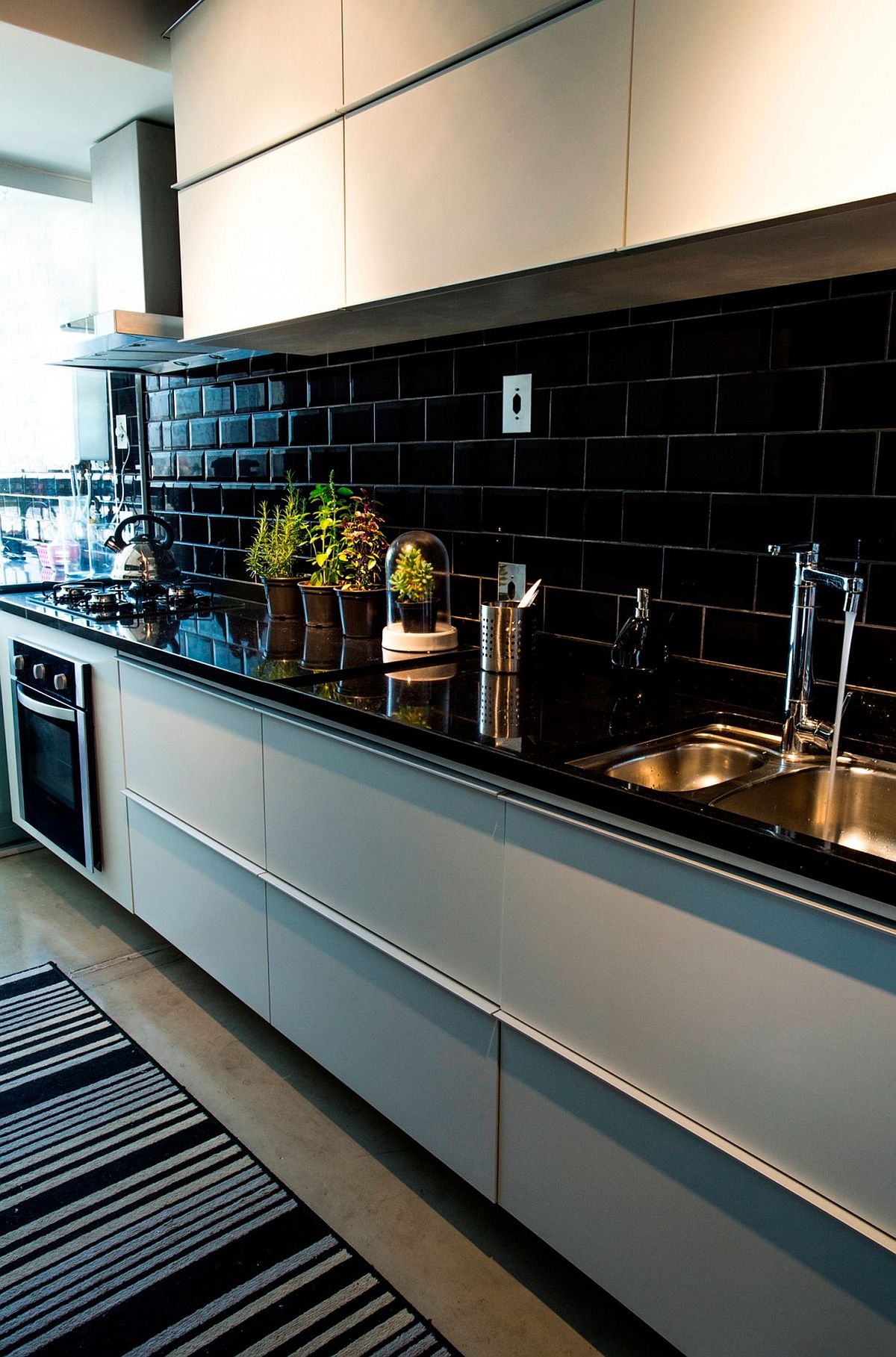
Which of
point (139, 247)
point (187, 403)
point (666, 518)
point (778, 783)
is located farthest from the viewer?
point (187, 403)

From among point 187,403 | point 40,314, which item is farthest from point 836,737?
point 40,314

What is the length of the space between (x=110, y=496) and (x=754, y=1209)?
3.39 m

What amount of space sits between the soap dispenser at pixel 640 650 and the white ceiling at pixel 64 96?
81.6 inches

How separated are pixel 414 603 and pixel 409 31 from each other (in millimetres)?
1095

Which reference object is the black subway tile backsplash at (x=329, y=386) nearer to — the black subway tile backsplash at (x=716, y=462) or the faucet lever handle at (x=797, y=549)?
the black subway tile backsplash at (x=716, y=462)

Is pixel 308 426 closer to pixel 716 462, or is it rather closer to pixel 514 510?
pixel 514 510

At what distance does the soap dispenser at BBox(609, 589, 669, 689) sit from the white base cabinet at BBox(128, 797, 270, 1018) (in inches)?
34.5

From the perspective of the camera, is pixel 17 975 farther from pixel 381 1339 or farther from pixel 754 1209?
pixel 754 1209

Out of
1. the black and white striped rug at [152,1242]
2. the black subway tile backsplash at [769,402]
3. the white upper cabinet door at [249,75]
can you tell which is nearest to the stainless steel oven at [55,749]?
the black and white striped rug at [152,1242]

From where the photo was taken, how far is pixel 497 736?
59.2 inches

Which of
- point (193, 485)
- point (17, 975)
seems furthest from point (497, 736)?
point (193, 485)

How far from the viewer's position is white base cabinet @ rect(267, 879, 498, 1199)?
1.56 meters

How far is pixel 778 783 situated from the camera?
1.42 metres

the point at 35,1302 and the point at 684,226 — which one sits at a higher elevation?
the point at 684,226
